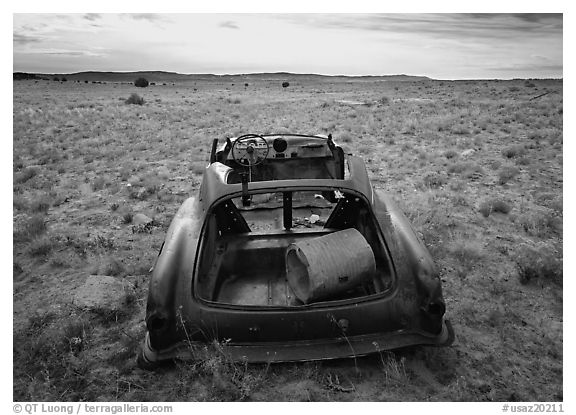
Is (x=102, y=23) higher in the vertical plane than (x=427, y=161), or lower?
higher

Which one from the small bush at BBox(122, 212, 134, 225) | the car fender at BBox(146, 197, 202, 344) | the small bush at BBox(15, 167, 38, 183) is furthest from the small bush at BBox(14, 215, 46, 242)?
the car fender at BBox(146, 197, 202, 344)

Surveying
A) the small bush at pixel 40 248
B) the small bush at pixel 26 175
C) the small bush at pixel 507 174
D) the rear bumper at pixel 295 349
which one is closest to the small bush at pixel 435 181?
the small bush at pixel 507 174

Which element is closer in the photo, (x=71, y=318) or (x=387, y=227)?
(x=387, y=227)

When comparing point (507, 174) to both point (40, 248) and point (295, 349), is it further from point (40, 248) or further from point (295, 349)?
point (40, 248)

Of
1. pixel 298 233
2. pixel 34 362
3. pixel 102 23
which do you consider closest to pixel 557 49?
pixel 298 233

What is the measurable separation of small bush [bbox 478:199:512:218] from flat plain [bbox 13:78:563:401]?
0.10ft

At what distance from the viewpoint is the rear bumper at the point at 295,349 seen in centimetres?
310

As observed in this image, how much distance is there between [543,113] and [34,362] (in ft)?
62.6

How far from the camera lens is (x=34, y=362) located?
356cm

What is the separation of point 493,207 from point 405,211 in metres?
1.57

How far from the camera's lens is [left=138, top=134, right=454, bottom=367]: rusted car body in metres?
3.13

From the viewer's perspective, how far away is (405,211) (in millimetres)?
6977

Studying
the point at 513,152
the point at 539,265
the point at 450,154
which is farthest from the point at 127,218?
the point at 513,152

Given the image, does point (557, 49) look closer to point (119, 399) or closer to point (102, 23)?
point (102, 23)
